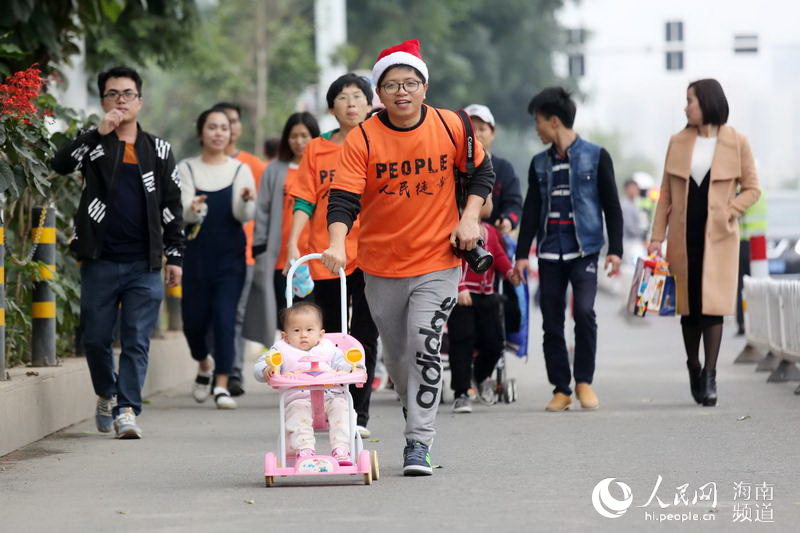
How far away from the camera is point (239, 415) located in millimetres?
10617

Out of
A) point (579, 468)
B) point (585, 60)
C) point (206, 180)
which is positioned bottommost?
point (579, 468)

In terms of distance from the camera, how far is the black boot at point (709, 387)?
10.3 meters

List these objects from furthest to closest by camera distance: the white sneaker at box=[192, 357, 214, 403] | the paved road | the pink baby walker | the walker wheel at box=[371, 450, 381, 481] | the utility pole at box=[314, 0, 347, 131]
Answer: the utility pole at box=[314, 0, 347, 131] < the white sneaker at box=[192, 357, 214, 403] < the walker wheel at box=[371, 450, 381, 481] < the pink baby walker < the paved road

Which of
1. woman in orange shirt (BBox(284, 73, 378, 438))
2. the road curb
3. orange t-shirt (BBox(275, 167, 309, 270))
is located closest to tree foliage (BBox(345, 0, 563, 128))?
orange t-shirt (BBox(275, 167, 309, 270))

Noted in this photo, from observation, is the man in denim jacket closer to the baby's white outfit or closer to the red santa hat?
the red santa hat

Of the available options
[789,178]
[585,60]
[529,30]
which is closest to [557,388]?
[585,60]

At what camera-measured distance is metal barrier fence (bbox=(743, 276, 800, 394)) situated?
38.4 ft

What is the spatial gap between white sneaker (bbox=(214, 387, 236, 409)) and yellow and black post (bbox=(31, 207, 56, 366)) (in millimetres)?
1537

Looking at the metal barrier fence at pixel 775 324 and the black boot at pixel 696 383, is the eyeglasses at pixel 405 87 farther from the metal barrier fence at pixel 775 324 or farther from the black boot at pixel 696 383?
the metal barrier fence at pixel 775 324

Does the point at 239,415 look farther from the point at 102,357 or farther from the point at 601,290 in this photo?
the point at 601,290

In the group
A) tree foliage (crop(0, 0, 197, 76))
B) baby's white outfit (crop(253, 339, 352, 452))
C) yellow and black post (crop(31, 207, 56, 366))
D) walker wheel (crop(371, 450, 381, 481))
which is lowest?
walker wheel (crop(371, 450, 381, 481))

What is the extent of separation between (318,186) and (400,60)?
222cm

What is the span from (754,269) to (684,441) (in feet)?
22.4

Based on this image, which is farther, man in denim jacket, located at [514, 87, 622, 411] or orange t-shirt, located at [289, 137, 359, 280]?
man in denim jacket, located at [514, 87, 622, 411]
